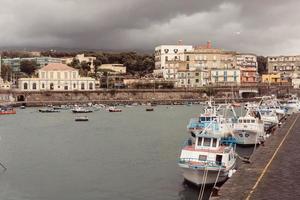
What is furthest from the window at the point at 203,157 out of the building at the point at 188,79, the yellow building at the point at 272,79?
the yellow building at the point at 272,79

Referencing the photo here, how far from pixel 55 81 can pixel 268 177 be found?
13181 cm

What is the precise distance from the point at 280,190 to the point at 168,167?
1796cm

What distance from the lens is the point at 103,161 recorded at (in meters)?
42.3

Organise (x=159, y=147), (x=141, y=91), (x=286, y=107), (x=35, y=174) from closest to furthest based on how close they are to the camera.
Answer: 1. (x=35, y=174)
2. (x=159, y=147)
3. (x=286, y=107)
4. (x=141, y=91)

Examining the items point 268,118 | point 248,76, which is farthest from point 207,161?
point 248,76

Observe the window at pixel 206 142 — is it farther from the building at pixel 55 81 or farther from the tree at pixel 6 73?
the tree at pixel 6 73

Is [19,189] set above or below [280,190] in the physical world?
below

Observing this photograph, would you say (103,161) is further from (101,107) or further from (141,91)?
(141,91)

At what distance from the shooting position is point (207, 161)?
30.5m

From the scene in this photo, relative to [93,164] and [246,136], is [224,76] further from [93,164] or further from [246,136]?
[93,164]

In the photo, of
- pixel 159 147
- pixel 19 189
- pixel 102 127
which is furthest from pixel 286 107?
pixel 19 189

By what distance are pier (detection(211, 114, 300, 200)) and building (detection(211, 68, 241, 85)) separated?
13016 centimetres

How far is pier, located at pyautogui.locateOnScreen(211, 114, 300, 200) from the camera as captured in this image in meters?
20.6

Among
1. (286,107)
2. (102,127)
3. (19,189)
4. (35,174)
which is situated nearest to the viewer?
(19,189)
